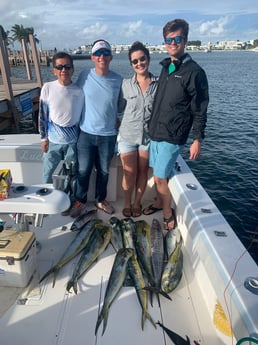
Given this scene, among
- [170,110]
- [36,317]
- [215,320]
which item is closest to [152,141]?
[170,110]

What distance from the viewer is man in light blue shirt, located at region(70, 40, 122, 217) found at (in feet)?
9.91

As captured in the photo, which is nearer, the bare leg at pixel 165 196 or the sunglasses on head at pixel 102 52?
the sunglasses on head at pixel 102 52

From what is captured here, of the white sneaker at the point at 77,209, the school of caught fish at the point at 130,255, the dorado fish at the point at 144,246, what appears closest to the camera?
the school of caught fish at the point at 130,255

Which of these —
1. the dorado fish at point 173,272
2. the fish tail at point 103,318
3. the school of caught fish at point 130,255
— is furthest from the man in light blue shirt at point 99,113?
the fish tail at point 103,318

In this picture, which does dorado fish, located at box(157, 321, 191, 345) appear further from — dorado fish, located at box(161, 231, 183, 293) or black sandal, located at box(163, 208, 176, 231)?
black sandal, located at box(163, 208, 176, 231)

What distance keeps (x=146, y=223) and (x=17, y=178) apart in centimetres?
198

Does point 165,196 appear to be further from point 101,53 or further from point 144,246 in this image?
point 101,53

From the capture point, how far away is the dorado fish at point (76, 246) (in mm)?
2668

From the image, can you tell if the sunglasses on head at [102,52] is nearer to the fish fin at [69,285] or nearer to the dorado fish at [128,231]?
the dorado fish at [128,231]

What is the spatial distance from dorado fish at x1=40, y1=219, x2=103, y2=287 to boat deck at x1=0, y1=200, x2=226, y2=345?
69 millimetres

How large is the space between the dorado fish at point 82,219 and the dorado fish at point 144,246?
2.05 feet

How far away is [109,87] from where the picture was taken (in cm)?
306

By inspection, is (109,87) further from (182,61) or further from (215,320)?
(215,320)

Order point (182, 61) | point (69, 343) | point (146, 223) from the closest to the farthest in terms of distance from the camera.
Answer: point (69, 343) < point (182, 61) < point (146, 223)
